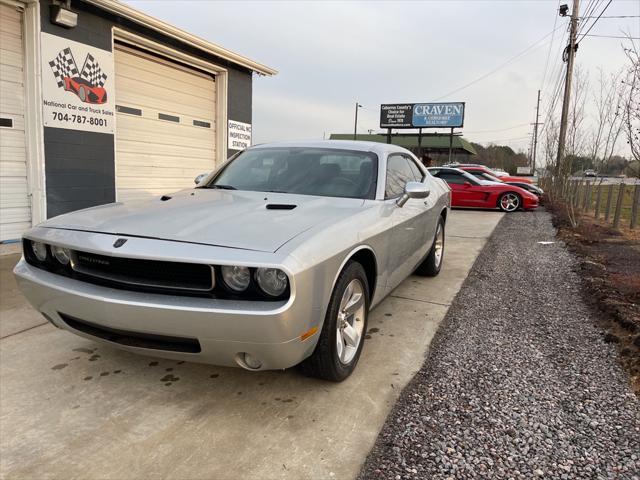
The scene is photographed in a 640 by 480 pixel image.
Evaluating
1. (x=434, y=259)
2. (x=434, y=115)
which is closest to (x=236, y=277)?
(x=434, y=259)

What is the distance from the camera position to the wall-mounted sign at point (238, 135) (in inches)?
410

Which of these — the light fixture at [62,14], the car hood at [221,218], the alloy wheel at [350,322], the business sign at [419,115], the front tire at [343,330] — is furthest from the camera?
the business sign at [419,115]

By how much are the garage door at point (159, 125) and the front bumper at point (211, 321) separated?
6.15 m

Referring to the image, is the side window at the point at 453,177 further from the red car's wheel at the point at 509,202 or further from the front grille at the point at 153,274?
the front grille at the point at 153,274

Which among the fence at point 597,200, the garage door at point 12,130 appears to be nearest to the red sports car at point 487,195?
the fence at point 597,200

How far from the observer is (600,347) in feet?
11.6

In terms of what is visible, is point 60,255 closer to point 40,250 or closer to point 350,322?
point 40,250

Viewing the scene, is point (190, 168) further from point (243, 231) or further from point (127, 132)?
point (243, 231)

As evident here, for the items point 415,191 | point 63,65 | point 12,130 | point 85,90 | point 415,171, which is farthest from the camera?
point 85,90

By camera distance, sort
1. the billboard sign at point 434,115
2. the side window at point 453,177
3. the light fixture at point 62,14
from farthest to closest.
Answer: the billboard sign at point 434,115 → the side window at point 453,177 → the light fixture at point 62,14

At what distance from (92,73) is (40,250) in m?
5.31

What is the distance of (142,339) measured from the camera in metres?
2.39

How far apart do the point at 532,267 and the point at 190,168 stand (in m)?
6.85

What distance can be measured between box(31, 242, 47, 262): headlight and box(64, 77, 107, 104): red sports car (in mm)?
4864
